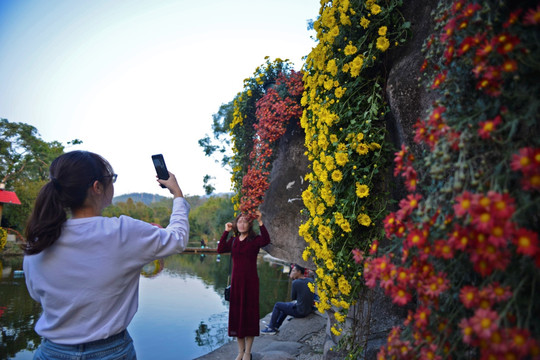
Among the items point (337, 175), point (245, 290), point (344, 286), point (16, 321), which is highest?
point (337, 175)

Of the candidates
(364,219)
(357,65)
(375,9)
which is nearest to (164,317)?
(364,219)

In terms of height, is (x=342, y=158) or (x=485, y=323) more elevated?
(x=342, y=158)

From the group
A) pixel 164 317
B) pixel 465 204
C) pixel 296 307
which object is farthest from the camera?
pixel 164 317

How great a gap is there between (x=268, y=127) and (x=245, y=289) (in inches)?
78.3

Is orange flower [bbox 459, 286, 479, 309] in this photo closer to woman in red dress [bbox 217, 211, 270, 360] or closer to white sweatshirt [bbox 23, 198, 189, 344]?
white sweatshirt [bbox 23, 198, 189, 344]

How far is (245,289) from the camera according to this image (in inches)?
145

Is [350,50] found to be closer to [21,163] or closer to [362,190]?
[362,190]

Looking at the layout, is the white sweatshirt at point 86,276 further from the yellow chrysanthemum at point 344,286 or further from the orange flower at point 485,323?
the yellow chrysanthemum at point 344,286

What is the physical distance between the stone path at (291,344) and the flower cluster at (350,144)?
6.09ft

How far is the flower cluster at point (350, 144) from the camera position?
212cm

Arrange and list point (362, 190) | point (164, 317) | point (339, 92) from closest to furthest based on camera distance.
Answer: point (362, 190), point (339, 92), point (164, 317)

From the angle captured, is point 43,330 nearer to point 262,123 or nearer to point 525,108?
point 525,108

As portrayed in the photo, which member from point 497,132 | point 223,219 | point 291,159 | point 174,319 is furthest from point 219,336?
point 223,219

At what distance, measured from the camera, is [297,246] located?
3811mm
